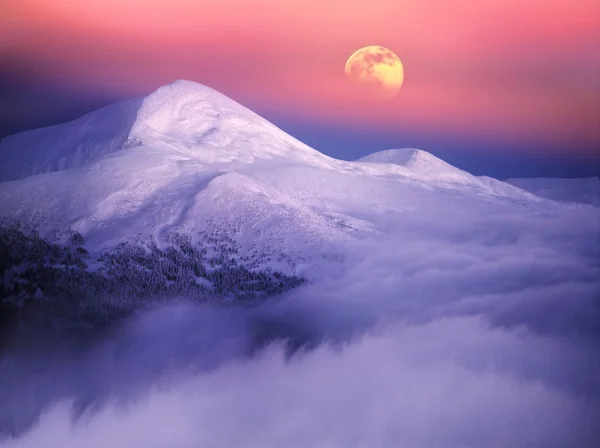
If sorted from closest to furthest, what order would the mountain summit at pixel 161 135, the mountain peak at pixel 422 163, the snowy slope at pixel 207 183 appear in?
the snowy slope at pixel 207 183
the mountain summit at pixel 161 135
the mountain peak at pixel 422 163

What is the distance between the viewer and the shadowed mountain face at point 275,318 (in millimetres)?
14594

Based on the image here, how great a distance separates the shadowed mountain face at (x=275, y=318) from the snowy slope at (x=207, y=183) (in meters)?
0.22

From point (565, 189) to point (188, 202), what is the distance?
182 ft

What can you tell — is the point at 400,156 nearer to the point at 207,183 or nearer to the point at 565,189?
the point at 565,189

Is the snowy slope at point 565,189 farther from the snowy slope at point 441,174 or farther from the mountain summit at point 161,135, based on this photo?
the mountain summit at point 161,135

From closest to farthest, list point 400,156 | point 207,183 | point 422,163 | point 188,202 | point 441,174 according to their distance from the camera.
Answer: point 188,202, point 207,183, point 441,174, point 422,163, point 400,156

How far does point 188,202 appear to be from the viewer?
1154 inches

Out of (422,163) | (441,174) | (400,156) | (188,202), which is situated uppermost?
(400,156)

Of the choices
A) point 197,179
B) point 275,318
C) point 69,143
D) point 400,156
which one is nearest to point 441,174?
point 400,156

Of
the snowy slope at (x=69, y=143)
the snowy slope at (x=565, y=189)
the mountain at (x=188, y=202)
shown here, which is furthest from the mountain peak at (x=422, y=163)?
the snowy slope at (x=69, y=143)

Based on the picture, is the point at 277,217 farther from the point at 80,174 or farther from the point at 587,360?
the point at 587,360

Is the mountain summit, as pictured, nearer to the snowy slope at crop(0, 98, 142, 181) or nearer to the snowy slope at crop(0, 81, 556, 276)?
the snowy slope at crop(0, 98, 142, 181)

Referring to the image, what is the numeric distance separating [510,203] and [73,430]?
43.5 metres

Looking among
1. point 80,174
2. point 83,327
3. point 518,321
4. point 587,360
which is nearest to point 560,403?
point 587,360
